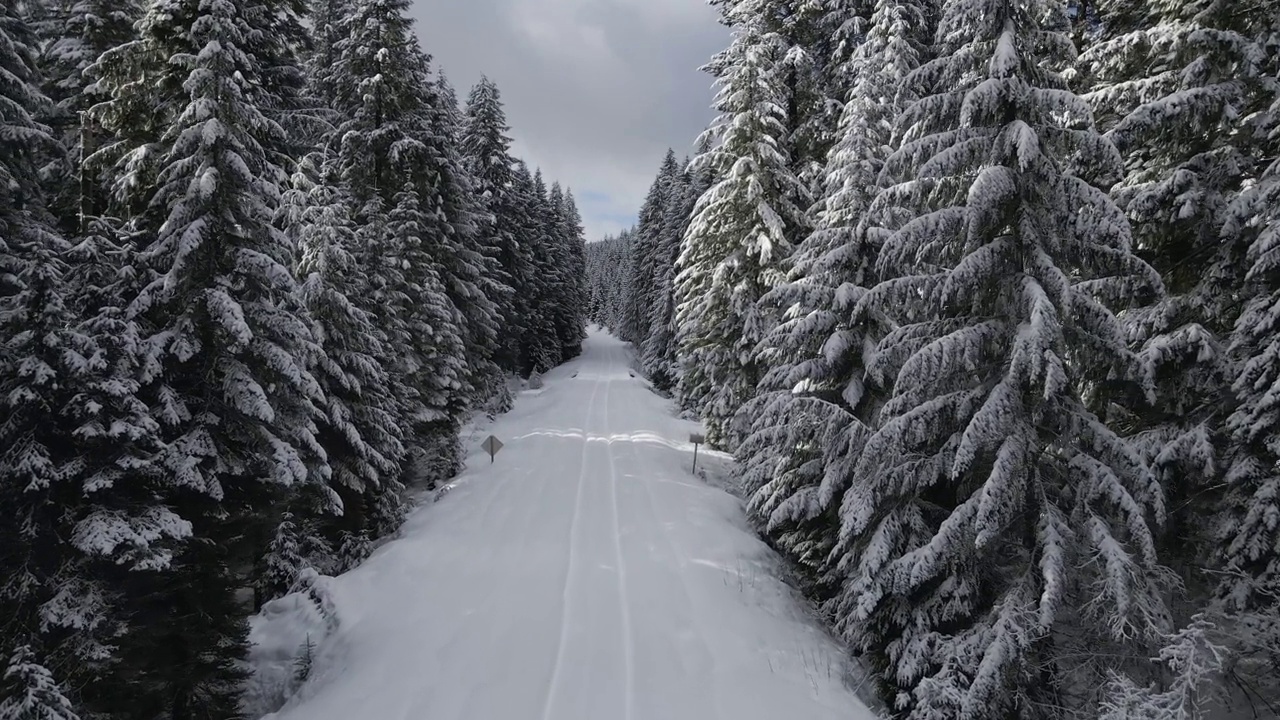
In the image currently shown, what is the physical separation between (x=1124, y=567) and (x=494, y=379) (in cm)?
2806

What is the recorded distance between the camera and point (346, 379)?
44.3 feet

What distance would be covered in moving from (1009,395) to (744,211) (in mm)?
11220

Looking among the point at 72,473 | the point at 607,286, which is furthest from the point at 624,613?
the point at 607,286

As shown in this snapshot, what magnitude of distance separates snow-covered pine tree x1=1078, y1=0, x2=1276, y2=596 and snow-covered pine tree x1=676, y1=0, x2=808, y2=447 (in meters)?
7.99

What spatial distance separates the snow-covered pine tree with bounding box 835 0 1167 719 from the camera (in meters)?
7.66

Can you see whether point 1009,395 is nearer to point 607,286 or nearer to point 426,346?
point 426,346

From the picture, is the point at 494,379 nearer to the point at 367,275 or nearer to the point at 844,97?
the point at 367,275

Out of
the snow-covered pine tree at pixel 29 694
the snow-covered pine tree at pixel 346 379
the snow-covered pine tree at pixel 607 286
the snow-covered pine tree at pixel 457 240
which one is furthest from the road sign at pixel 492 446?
the snow-covered pine tree at pixel 607 286

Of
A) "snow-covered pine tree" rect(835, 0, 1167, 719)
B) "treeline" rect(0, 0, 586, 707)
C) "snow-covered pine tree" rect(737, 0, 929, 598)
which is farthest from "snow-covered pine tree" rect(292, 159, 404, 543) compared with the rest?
"snow-covered pine tree" rect(835, 0, 1167, 719)

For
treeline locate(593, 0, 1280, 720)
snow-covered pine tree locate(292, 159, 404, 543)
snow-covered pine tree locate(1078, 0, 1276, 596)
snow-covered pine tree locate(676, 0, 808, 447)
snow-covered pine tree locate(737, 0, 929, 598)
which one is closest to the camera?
treeline locate(593, 0, 1280, 720)

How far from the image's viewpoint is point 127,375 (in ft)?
25.6

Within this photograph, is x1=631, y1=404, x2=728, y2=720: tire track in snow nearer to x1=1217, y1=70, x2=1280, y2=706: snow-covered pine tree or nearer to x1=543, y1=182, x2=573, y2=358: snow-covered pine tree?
x1=1217, y1=70, x2=1280, y2=706: snow-covered pine tree

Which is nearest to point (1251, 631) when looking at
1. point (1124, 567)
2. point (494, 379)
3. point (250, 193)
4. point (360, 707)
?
point (1124, 567)

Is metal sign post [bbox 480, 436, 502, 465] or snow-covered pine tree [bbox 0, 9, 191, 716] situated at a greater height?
snow-covered pine tree [bbox 0, 9, 191, 716]
